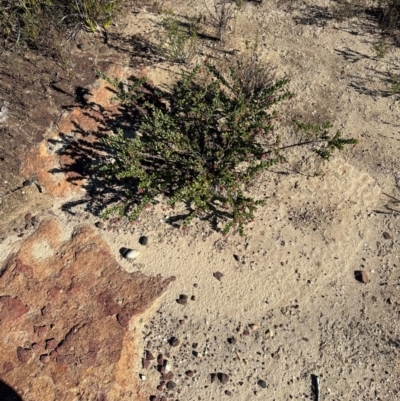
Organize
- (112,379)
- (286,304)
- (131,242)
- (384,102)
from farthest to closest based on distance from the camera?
(384,102) → (131,242) → (286,304) → (112,379)

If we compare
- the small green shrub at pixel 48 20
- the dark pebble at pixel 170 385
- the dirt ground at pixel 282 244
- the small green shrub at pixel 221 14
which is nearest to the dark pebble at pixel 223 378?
the dirt ground at pixel 282 244

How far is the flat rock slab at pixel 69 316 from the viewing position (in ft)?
18.6

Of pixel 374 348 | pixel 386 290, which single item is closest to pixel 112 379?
pixel 374 348

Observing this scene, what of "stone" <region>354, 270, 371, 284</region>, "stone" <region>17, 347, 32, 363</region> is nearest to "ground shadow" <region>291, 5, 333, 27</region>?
"stone" <region>354, 270, 371, 284</region>

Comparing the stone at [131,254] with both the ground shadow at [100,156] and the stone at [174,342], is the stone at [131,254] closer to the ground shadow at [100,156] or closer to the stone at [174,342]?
the ground shadow at [100,156]

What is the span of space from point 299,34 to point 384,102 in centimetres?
235

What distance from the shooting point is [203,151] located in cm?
688

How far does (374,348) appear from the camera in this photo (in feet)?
19.1

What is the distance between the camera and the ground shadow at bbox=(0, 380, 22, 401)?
18.4ft

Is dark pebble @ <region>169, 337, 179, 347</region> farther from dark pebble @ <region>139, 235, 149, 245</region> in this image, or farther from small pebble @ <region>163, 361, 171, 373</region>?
dark pebble @ <region>139, 235, 149, 245</region>

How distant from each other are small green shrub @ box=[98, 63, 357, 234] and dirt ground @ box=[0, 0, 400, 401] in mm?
365

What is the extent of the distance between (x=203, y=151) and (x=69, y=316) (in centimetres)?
347

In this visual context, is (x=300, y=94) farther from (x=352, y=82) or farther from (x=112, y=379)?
(x=112, y=379)

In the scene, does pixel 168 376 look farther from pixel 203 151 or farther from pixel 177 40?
pixel 177 40
